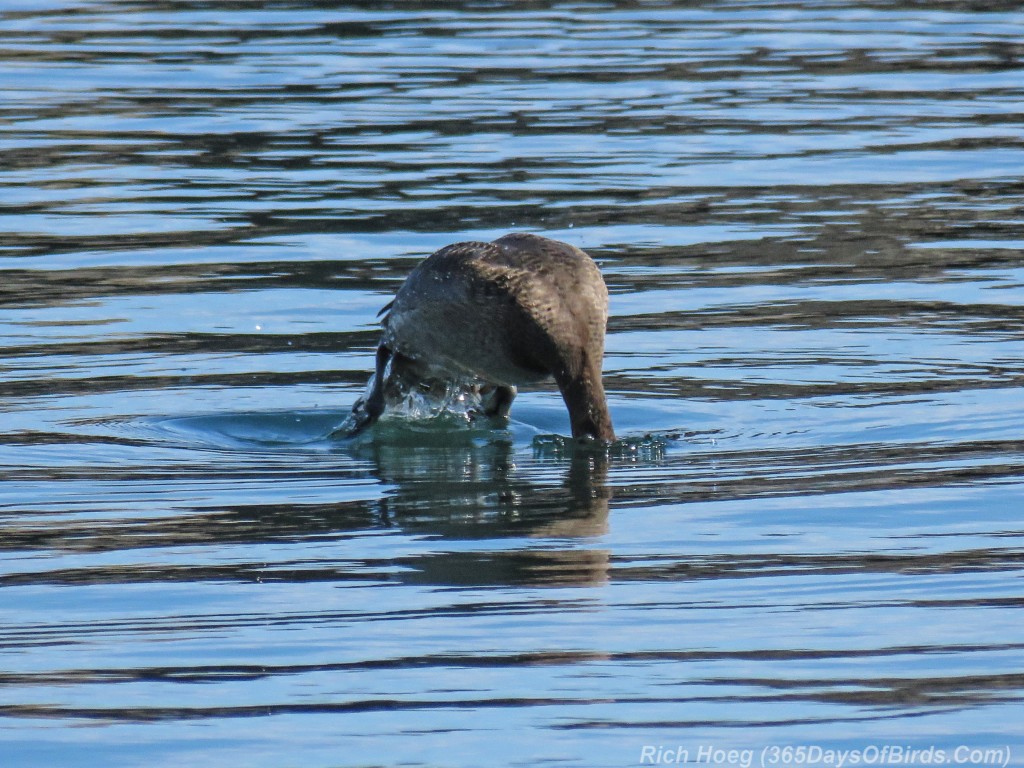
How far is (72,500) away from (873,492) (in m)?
3.11

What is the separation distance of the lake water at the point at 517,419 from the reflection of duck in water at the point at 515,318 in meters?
0.33

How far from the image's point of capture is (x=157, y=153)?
1744 cm

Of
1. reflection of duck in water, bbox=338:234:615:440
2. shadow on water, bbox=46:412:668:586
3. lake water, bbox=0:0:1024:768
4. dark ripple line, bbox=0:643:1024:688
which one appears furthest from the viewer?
reflection of duck in water, bbox=338:234:615:440

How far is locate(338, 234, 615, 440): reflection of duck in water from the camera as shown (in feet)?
31.5

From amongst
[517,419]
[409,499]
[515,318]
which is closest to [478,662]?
[409,499]

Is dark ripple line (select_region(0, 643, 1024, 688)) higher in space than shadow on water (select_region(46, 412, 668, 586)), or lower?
higher

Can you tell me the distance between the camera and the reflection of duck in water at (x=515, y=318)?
960 cm

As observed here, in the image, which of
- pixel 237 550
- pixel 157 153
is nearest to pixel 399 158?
pixel 157 153

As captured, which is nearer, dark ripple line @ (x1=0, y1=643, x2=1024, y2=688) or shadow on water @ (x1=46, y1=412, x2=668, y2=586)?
dark ripple line @ (x1=0, y1=643, x2=1024, y2=688)

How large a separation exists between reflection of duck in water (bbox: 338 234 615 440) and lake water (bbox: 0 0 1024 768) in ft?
1.07

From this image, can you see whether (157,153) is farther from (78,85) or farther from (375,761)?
(375,761)

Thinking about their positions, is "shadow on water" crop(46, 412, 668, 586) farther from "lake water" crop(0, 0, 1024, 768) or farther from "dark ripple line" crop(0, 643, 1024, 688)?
"dark ripple line" crop(0, 643, 1024, 688)

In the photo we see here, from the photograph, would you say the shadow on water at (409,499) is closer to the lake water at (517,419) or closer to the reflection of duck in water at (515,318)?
the lake water at (517,419)

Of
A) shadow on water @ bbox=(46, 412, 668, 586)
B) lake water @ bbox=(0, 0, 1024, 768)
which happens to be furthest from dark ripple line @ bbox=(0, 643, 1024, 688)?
shadow on water @ bbox=(46, 412, 668, 586)
